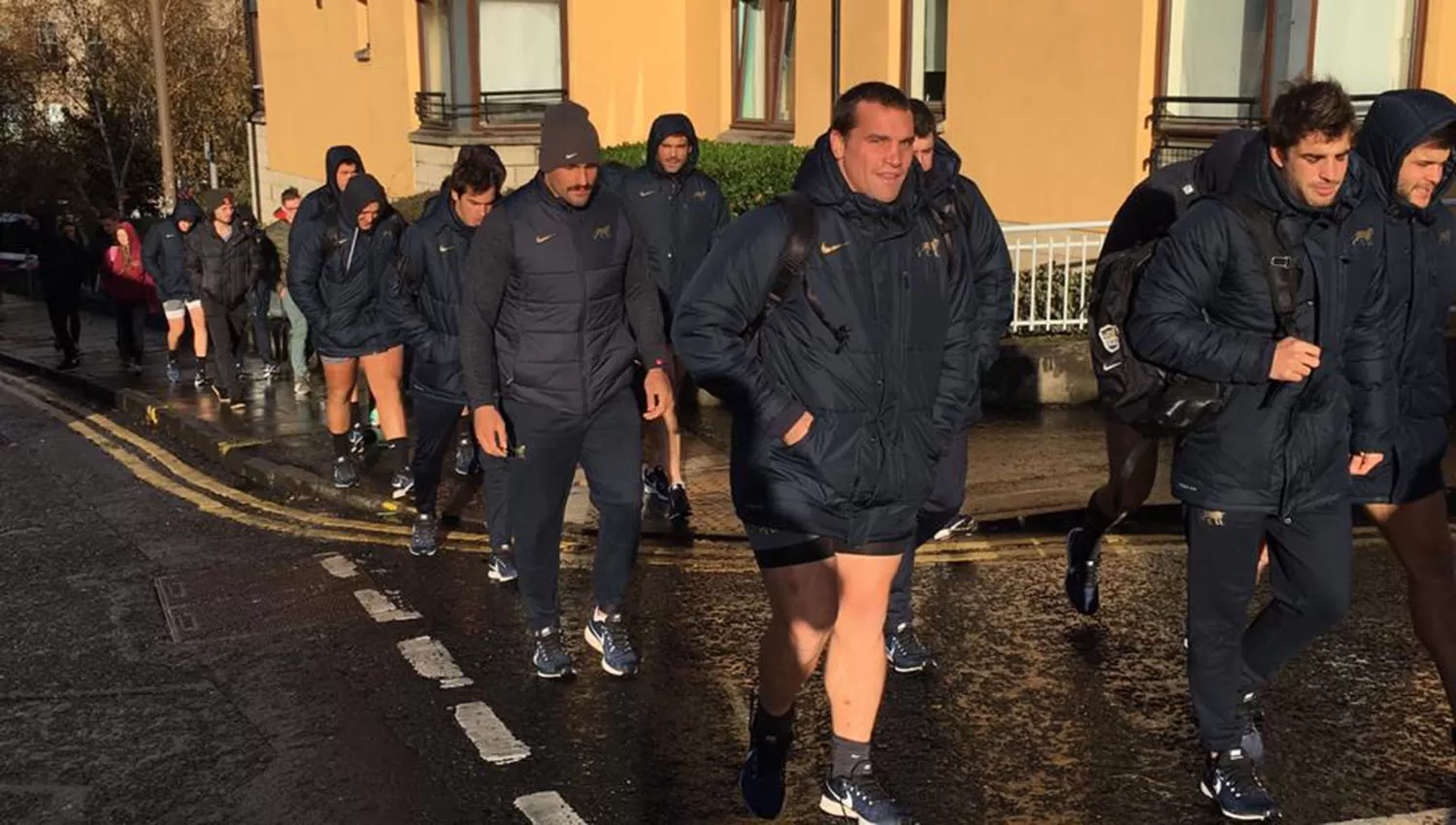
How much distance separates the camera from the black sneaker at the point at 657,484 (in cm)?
866

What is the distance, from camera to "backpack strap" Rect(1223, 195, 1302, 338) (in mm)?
4352

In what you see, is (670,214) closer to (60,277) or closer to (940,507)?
(940,507)

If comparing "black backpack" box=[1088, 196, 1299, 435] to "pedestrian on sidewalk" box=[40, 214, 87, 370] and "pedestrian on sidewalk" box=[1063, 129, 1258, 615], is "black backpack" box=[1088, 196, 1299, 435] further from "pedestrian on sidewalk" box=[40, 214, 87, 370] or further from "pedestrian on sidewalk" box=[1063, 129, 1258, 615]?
"pedestrian on sidewalk" box=[40, 214, 87, 370]

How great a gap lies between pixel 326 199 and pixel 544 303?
3.70 metres

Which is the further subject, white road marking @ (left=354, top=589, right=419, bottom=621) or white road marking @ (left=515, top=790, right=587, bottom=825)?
white road marking @ (left=354, top=589, right=419, bottom=621)

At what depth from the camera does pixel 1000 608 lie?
22.2ft

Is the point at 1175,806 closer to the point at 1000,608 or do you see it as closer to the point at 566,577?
the point at 1000,608

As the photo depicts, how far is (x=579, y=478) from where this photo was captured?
31.2 feet

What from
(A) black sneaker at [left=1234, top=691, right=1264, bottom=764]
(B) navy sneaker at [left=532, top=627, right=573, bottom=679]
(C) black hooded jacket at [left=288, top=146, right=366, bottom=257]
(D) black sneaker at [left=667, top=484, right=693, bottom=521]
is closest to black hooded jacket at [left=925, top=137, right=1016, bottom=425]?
(A) black sneaker at [left=1234, top=691, right=1264, bottom=764]

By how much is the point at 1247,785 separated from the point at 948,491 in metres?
1.56

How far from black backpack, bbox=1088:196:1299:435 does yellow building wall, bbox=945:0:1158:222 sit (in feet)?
31.5

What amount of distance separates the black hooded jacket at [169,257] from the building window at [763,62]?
821cm

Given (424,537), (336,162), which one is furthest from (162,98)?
(424,537)

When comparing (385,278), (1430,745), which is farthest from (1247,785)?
(385,278)
